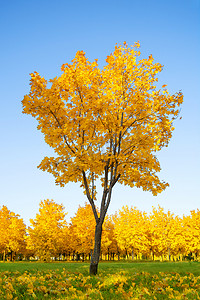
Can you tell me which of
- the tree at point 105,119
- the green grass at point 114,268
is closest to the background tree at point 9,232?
the green grass at point 114,268

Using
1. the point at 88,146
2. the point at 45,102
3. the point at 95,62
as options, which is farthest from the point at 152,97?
the point at 45,102

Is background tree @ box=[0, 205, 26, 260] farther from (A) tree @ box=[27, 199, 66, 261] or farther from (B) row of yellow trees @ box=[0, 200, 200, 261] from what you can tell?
(A) tree @ box=[27, 199, 66, 261]

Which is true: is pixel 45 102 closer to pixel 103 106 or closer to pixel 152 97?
pixel 103 106

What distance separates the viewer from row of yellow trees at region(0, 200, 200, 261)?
30453 millimetres

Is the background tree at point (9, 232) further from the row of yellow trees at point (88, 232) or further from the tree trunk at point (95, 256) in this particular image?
the tree trunk at point (95, 256)

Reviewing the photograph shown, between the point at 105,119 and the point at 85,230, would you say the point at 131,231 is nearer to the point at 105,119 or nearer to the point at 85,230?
the point at 85,230

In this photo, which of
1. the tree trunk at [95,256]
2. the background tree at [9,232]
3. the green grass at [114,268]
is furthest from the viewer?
the background tree at [9,232]

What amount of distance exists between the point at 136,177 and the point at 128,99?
3.09m

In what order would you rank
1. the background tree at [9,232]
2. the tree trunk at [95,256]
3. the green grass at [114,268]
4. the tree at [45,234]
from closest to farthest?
the tree trunk at [95,256] < the green grass at [114,268] < the tree at [45,234] < the background tree at [9,232]

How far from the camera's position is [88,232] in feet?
108

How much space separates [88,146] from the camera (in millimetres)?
9141

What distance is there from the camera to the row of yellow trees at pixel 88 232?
30.5 metres

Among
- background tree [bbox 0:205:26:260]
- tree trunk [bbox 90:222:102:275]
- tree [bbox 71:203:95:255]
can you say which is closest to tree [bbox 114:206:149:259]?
tree [bbox 71:203:95:255]

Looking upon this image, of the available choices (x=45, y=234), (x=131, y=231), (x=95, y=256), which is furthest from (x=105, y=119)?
(x=131, y=231)
